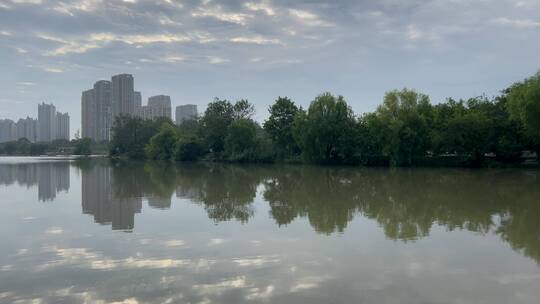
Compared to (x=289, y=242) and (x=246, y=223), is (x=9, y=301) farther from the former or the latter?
(x=246, y=223)

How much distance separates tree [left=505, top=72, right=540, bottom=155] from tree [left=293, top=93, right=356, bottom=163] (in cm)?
1746

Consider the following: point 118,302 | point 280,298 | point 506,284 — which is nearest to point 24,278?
point 118,302

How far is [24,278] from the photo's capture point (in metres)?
7.29

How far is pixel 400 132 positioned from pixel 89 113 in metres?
159

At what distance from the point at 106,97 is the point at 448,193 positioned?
168542mm

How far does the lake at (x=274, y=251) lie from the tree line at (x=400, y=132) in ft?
90.5

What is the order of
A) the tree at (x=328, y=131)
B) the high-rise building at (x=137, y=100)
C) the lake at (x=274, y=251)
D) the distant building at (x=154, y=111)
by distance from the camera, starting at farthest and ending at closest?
the high-rise building at (x=137, y=100) < the distant building at (x=154, y=111) < the tree at (x=328, y=131) < the lake at (x=274, y=251)

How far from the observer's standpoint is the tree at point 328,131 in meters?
52.7

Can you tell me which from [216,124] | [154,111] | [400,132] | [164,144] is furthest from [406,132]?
[154,111]

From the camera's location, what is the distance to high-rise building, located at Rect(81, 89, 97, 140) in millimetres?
176700

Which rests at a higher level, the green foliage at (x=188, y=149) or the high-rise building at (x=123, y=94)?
the high-rise building at (x=123, y=94)

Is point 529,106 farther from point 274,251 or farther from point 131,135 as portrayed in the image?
point 131,135

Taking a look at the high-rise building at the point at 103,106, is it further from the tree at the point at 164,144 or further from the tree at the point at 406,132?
the tree at the point at 406,132

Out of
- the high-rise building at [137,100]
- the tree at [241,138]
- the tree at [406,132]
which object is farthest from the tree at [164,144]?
the high-rise building at [137,100]
